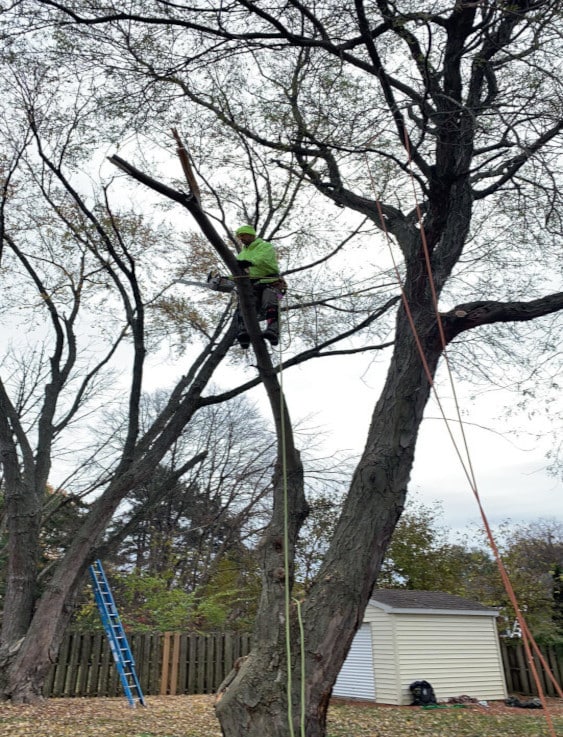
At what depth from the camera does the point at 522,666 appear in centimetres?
1553

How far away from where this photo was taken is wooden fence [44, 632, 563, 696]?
11797 millimetres

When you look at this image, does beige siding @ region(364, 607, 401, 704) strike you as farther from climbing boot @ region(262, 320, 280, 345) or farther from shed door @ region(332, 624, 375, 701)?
climbing boot @ region(262, 320, 280, 345)

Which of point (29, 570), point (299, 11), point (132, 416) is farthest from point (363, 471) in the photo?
point (29, 570)

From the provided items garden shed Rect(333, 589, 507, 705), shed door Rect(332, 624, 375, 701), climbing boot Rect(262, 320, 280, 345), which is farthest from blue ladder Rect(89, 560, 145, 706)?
climbing boot Rect(262, 320, 280, 345)

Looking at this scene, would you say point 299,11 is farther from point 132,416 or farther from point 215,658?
point 215,658

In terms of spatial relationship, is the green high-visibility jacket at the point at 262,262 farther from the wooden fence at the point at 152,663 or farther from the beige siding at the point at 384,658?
the beige siding at the point at 384,658

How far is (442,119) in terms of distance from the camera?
5523mm

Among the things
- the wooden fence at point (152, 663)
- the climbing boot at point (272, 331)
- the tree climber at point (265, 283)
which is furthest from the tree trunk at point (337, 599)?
the wooden fence at point (152, 663)

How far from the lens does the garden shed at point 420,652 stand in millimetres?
13039

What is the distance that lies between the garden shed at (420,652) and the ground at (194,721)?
111cm

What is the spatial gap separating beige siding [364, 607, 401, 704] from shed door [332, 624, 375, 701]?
14 centimetres

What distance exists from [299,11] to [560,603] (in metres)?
16.6

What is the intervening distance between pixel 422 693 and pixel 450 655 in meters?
1.72

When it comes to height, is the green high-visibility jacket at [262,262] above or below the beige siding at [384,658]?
above
